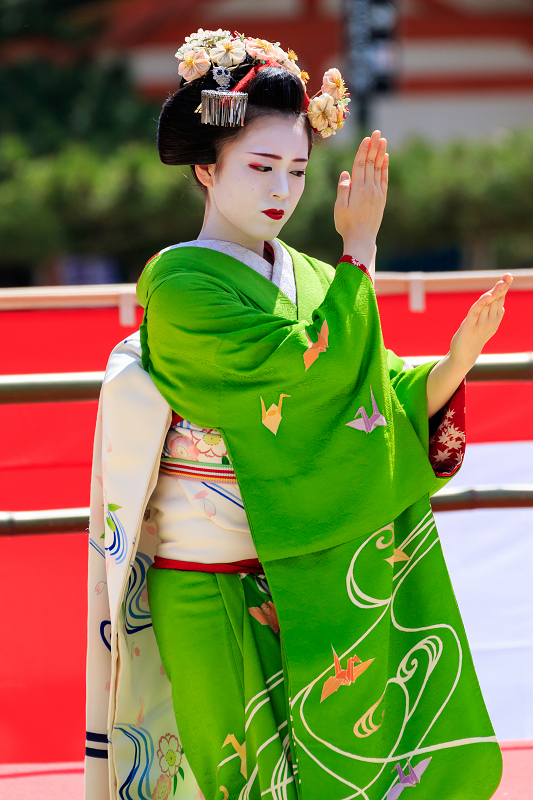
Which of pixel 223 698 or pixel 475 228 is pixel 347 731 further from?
pixel 475 228

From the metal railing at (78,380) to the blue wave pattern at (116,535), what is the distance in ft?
1.72

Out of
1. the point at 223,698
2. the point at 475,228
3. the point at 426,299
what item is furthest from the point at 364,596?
the point at 475,228

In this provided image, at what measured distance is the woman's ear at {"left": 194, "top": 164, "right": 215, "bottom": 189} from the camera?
1486 millimetres

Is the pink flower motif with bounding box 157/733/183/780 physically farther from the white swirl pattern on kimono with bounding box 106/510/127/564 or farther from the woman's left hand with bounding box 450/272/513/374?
the woman's left hand with bounding box 450/272/513/374

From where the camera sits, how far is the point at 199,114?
144cm

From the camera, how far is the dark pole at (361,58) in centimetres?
1042

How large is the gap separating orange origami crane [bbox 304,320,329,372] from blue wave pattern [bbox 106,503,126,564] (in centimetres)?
38

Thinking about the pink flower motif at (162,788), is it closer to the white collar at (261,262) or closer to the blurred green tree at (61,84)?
the white collar at (261,262)

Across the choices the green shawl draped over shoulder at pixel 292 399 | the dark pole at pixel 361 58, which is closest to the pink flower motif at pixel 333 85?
the green shawl draped over shoulder at pixel 292 399

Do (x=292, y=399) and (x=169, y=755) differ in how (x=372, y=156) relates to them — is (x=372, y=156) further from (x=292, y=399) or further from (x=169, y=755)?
(x=169, y=755)

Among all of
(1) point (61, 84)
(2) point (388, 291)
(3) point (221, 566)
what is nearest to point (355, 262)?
(3) point (221, 566)

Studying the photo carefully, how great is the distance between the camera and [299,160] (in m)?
1.45

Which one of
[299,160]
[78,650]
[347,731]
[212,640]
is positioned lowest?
[78,650]

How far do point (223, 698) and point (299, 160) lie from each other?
32.7 inches
